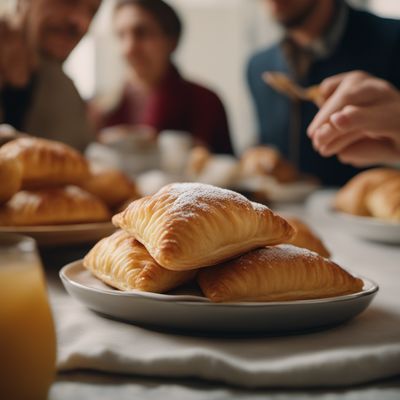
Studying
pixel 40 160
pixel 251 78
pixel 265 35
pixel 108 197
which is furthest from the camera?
pixel 265 35

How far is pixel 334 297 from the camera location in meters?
0.62

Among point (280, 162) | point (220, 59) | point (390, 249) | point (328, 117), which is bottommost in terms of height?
point (220, 59)

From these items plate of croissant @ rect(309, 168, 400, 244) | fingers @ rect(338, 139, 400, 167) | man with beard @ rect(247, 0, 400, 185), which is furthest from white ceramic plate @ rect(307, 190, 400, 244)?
man with beard @ rect(247, 0, 400, 185)

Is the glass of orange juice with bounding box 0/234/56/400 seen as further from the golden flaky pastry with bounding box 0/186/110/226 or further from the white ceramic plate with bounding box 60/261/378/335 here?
the golden flaky pastry with bounding box 0/186/110/226

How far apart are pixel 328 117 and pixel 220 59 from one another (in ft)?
17.7

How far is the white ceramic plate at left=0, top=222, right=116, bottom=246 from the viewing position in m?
0.86

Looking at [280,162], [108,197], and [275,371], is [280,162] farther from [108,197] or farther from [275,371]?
[275,371]

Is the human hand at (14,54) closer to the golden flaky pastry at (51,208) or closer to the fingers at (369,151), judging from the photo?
the golden flaky pastry at (51,208)

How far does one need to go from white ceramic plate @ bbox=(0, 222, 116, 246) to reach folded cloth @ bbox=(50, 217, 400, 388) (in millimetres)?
206

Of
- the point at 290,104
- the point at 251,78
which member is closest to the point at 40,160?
the point at 290,104

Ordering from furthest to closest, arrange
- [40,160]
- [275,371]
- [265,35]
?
[265,35] < [40,160] < [275,371]

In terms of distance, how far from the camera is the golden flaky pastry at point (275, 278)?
0.59m

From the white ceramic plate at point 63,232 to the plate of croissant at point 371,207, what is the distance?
19.6 inches

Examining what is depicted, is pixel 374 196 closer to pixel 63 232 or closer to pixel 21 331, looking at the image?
pixel 63 232
